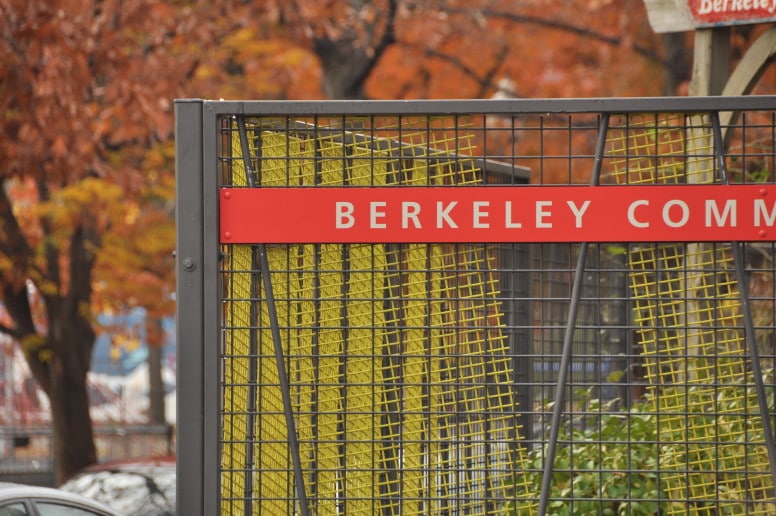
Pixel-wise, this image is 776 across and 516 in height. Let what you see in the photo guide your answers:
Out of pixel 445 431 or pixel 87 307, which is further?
pixel 87 307

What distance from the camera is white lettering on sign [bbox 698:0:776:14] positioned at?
5.85 m

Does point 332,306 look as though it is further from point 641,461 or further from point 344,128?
point 641,461

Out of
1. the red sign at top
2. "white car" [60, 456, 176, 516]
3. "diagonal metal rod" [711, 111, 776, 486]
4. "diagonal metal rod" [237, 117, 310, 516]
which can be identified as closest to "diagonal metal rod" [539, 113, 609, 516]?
"diagonal metal rod" [711, 111, 776, 486]

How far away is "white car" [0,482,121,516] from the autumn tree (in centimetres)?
423

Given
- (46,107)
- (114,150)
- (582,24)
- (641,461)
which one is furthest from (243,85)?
→ (641,461)

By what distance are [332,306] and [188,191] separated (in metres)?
0.56

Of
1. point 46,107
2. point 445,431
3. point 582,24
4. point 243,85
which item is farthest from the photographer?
point 582,24

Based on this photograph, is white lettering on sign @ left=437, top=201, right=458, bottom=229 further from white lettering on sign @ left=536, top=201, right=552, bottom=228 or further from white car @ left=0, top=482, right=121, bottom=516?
white car @ left=0, top=482, right=121, bottom=516

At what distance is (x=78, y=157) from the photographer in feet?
33.6

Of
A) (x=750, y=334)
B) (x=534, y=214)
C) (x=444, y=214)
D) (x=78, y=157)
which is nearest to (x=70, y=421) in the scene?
(x=78, y=157)

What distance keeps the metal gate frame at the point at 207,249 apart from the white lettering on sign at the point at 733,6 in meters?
2.71

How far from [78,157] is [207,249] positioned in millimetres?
7146

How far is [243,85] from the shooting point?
14.4 metres

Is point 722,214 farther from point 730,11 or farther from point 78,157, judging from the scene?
point 78,157
